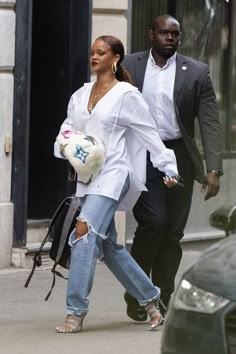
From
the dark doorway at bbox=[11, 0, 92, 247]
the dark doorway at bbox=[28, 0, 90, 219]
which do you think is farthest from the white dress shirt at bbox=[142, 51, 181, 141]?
the dark doorway at bbox=[28, 0, 90, 219]

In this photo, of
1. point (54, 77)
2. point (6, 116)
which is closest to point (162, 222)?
point (6, 116)

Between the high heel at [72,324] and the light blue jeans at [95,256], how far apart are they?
1.7 inches

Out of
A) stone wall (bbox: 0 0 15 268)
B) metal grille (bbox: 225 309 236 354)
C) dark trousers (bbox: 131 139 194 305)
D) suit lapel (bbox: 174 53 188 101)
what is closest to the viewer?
metal grille (bbox: 225 309 236 354)

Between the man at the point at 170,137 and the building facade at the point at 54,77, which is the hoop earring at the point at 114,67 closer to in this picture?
the man at the point at 170,137

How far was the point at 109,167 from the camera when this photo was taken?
8469 millimetres

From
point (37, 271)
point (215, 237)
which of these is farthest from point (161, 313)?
point (215, 237)

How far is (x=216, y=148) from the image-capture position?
9.16m

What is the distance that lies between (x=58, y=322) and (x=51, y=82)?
3.70 metres

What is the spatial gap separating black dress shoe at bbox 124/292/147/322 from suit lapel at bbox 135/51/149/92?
1385 mm

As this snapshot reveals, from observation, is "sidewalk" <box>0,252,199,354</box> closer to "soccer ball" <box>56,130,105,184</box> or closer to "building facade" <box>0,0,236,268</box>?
"building facade" <box>0,0,236,268</box>

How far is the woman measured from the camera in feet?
27.6

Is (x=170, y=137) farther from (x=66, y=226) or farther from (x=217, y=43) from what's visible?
(x=217, y=43)

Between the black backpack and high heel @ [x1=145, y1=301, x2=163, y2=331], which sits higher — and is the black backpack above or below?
above

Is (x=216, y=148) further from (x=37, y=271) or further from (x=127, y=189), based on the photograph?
(x=37, y=271)
